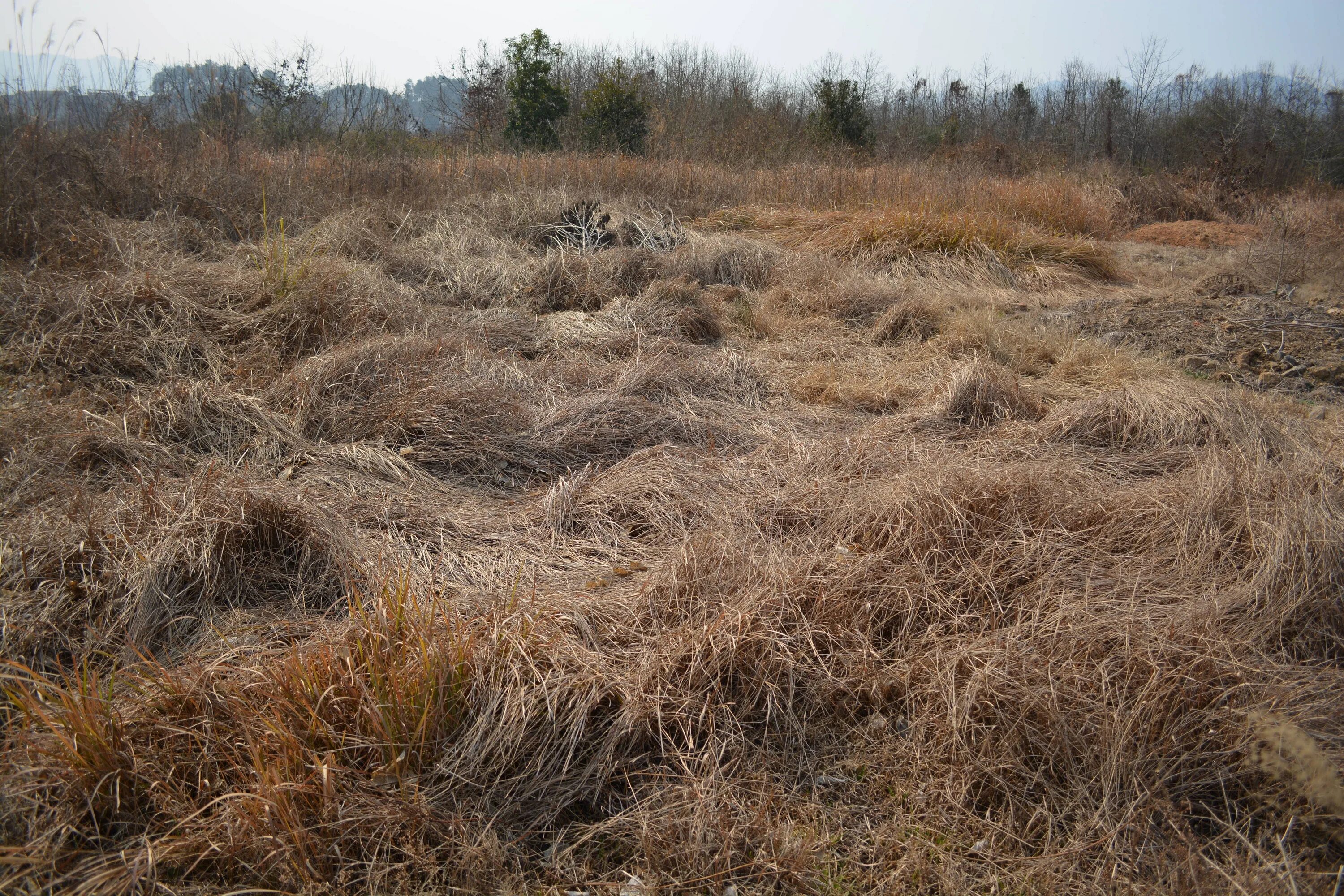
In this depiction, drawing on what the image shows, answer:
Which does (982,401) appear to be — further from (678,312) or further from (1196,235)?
(1196,235)

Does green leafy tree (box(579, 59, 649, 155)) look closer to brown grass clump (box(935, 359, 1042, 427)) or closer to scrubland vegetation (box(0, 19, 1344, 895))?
scrubland vegetation (box(0, 19, 1344, 895))

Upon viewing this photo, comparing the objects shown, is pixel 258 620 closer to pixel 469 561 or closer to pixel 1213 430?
pixel 469 561

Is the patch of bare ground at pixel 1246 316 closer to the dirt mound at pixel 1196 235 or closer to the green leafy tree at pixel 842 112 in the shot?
the dirt mound at pixel 1196 235

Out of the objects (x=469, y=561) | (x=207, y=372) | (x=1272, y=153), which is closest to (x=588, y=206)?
(x=207, y=372)

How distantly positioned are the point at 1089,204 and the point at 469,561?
9.82m

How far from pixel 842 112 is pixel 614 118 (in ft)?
15.8

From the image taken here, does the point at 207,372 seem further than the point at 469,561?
Yes

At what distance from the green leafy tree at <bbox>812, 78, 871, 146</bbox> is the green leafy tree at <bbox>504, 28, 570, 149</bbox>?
479 centimetres

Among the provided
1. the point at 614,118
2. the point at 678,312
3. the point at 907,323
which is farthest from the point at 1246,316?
the point at 614,118

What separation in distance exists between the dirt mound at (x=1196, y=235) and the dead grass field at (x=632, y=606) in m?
5.22

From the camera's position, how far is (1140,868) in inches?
64.0

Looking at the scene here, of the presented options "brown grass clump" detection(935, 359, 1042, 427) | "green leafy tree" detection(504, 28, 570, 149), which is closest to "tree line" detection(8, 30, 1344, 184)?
"green leafy tree" detection(504, 28, 570, 149)

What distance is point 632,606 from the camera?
2.37m

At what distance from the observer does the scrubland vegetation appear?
166cm
